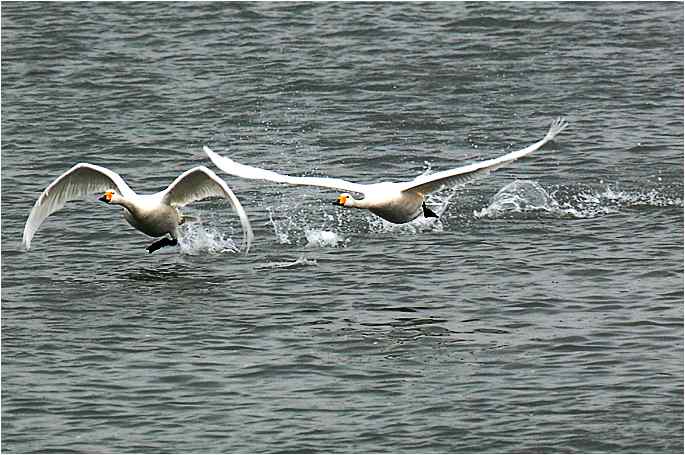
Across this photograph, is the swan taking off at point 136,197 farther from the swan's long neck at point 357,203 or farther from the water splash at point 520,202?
the water splash at point 520,202

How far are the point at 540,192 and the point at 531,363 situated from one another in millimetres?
6158

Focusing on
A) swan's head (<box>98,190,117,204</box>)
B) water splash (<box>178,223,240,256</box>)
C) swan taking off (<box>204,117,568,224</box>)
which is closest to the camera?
swan taking off (<box>204,117,568,224</box>)

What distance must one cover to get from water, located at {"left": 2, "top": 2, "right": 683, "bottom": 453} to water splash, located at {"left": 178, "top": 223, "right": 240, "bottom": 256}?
0.04 m

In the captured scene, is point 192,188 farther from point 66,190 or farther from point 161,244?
point 66,190

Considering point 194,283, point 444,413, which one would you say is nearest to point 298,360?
point 444,413

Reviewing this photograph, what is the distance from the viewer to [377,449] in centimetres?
1318

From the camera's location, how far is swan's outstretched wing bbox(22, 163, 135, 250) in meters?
18.2

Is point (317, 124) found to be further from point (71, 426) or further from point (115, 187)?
point (71, 426)

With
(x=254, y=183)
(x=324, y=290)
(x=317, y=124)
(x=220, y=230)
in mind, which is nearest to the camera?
(x=324, y=290)

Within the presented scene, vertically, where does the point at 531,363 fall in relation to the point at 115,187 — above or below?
below

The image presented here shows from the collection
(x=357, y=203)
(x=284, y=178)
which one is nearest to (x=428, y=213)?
(x=357, y=203)

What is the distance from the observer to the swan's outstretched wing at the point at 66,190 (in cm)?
1825

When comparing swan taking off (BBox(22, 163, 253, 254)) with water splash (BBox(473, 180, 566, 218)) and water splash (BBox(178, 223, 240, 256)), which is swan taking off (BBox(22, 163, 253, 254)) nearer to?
water splash (BBox(178, 223, 240, 256))

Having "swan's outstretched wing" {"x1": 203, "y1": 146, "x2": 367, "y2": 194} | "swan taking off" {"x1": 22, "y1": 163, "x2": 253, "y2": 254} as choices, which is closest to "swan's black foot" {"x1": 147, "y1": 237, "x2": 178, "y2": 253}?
"swan taking off" {"x1": 22, "y1": 163, "x2": 253, "y2": 254}
